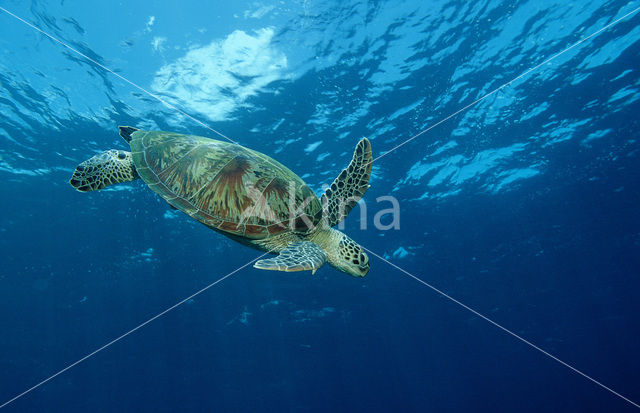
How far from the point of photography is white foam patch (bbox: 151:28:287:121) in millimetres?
7770

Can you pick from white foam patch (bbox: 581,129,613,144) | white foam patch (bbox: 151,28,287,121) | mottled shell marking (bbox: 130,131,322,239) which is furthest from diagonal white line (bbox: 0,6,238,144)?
white foam patch (bbox: 581,129,613,144)

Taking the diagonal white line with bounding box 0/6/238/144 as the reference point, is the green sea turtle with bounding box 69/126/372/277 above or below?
below

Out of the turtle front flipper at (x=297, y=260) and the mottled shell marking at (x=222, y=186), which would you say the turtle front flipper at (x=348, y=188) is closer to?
the mottled shell marking at (x=222, y=186)

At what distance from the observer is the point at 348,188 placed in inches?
210

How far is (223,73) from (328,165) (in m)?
5.12

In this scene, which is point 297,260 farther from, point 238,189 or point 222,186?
point 222,186

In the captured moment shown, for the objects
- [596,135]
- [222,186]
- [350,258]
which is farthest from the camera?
[596,135]

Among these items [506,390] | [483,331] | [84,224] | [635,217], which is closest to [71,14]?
[84,224]

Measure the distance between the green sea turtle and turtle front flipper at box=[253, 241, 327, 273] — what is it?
14mm

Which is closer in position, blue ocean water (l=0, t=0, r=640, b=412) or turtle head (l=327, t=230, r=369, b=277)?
turtle head (l=327, t=230, r=369, b=277)

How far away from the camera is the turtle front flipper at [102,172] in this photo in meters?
4.80

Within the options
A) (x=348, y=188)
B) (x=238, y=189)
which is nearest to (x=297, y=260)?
(x=238, y=189)

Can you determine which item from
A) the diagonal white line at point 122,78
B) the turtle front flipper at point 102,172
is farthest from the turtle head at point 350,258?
the diagonal white line at point 122,78

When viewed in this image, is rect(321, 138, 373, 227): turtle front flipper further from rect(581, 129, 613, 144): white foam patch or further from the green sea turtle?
rect(581, 129, 613, 144): white foam patch
